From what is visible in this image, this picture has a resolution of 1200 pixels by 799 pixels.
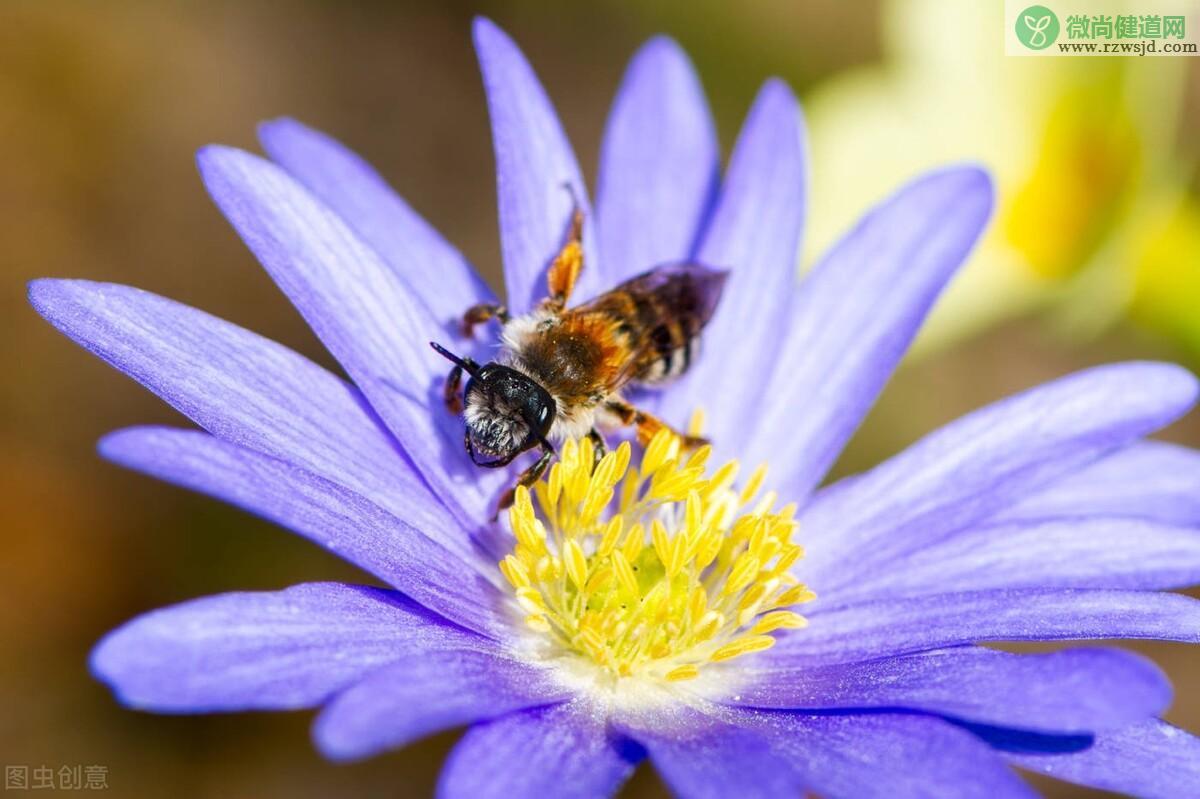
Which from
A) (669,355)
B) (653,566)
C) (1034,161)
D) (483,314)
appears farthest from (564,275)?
(1034,161)

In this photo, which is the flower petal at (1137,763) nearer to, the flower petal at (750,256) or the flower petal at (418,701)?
the flower petal at (418,701)

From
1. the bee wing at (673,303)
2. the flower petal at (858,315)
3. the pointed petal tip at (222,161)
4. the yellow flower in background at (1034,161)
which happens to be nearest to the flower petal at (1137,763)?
the flower petal at (858,315)

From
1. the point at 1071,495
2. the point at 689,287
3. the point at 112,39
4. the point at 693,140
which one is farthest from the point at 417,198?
the point at 1071,495

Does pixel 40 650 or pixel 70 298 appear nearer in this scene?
pixel 70 298

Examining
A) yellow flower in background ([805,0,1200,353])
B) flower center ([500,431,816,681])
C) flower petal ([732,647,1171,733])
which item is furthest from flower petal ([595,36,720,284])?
flower petal ([732,647,1171,733])

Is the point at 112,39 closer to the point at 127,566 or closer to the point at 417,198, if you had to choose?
the point at 417,198

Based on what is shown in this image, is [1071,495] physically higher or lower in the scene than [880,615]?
higher
